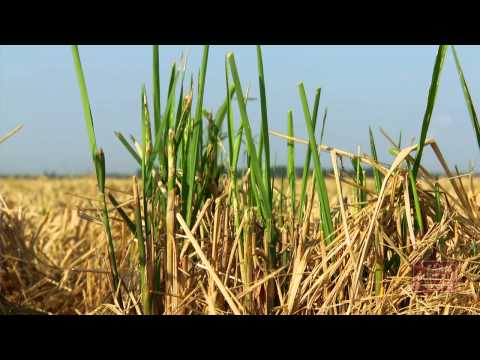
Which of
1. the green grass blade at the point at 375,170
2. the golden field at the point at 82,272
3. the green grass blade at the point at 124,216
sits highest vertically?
the green grass blade at the point at 375,170

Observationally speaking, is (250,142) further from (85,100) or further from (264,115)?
(85,100)

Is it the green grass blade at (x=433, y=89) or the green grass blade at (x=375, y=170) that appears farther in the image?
the green grass blade at (x=375, y=170)

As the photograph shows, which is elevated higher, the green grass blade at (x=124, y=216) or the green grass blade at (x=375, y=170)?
the green grass blade at (x=375, y=170)

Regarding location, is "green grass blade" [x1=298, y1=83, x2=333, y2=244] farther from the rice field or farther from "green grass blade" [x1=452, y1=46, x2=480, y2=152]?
"green grass blade" [x1=452, y1=46, x2=480, y2=152]

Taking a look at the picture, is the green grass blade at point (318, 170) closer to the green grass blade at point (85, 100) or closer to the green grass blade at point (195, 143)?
the green grass blade at point (195, 143)

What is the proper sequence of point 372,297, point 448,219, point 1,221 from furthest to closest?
point 1,221 < point 448,219 < point 372,297

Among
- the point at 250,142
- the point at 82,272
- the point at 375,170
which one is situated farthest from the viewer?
the point at 82,272

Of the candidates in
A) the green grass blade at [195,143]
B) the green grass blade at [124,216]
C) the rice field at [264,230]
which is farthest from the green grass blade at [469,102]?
the green grass blade at [124,216]

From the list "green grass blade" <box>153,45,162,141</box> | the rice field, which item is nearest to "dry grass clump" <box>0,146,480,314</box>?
the rice field

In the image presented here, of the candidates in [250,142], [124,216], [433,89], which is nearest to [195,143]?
[250,142]
